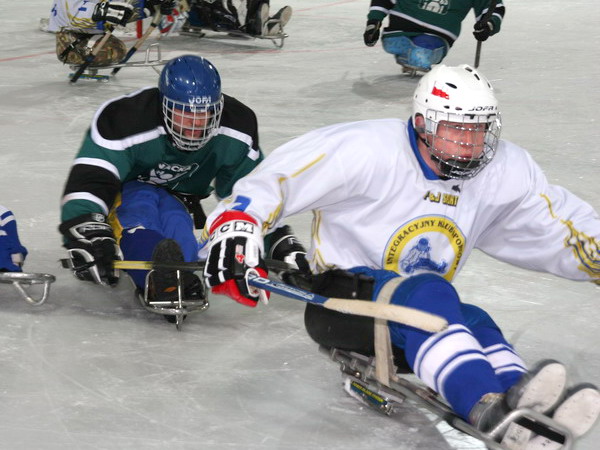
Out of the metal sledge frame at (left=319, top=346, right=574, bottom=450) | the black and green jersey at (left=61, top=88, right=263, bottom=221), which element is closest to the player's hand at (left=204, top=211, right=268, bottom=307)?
the metal sledge frame at (left=319, top=346, right=574, bottom=450)

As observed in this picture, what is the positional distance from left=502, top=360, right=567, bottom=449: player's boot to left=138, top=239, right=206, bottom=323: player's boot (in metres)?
1.39

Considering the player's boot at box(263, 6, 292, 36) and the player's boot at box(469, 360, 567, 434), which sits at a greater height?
the player's boot at box(469, 360, 567, 434)

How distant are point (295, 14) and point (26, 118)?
17.2 feet

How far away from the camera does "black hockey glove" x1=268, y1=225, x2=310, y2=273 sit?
3.42 m

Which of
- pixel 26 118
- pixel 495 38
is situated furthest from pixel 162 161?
pixel 495 38

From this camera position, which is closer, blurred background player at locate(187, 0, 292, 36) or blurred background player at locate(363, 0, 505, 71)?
blurred background player at locate(363, 0, 505, 71)

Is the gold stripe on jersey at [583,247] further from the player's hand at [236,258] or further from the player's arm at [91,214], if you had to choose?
the player's arm at [91,214]

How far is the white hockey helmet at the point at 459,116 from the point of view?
2660 millimetres

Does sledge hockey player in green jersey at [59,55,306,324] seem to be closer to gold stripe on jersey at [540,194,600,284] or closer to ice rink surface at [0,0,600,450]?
ice rink surface at [0,0,600,450]

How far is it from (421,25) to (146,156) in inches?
174

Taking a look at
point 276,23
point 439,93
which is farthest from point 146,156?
point 276,23

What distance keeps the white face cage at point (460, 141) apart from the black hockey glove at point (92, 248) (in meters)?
1.17

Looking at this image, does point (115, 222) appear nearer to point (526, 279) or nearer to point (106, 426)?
point (106, 426)

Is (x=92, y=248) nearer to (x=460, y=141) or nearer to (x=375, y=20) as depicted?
(x=460, y=141)
